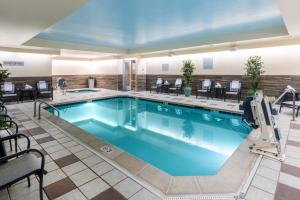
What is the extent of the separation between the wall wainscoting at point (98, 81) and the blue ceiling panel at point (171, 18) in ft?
19.4

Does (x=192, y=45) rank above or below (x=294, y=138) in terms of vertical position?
above

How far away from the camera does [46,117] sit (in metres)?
5.08

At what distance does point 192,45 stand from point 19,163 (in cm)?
741

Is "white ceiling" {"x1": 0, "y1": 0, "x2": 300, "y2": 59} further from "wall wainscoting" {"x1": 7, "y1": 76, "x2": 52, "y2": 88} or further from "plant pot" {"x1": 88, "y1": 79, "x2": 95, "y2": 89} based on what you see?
"plant pot" {"x1": 88, "y1": 79, "x2": 95, "y2": 89}

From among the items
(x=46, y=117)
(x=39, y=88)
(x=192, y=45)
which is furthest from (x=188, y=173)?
(x=39, y=88)

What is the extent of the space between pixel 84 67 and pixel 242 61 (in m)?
11.1

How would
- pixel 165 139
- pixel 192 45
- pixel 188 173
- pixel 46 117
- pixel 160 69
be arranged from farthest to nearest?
pixel 160 69 → pixel 192 45 → pixel 46 117 → pixel 165 139 → pixel 188 173

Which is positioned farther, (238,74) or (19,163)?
(238,74)

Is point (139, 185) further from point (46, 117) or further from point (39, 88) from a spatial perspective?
point (39, 88)

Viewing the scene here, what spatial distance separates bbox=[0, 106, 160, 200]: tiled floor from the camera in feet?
6.43

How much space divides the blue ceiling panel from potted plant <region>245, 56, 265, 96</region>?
1.31m

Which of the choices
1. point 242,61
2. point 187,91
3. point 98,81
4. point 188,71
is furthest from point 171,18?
point 98,81

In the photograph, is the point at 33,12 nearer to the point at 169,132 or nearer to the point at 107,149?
the point at 107,149

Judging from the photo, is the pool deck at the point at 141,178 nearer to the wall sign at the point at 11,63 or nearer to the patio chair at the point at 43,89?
the patio chair at the point at 43,89
